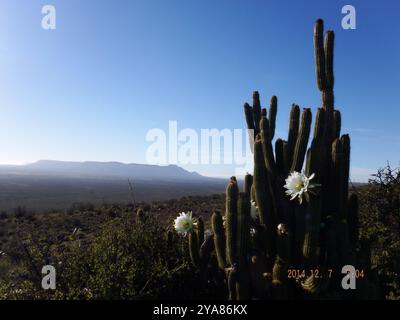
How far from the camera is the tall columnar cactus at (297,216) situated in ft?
16.9

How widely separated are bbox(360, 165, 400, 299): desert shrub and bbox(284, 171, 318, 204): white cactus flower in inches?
92.4

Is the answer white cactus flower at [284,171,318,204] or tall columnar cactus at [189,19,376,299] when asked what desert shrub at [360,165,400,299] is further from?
white cactus flower at [284,171,318,204]

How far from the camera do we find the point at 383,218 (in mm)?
8336

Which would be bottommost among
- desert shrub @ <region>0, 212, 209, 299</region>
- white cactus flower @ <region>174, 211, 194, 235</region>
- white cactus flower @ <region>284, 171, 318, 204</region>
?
desert shrub @ <region>0, 212, 209, 299</region>

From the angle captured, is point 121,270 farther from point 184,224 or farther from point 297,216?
point 297,216

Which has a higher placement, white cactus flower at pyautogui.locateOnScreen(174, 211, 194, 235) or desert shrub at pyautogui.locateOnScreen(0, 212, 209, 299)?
white cactus flower at pyautogui.locateOnScreen(174, 211, 194, 235)

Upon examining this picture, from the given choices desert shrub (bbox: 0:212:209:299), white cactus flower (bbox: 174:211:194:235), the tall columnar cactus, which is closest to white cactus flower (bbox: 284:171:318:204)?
the tall columnar cactus

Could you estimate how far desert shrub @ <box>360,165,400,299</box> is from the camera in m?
7.12

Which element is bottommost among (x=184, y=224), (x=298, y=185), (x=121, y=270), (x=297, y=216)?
(x=121, y=270)

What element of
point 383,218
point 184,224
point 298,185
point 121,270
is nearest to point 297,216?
point 298,185

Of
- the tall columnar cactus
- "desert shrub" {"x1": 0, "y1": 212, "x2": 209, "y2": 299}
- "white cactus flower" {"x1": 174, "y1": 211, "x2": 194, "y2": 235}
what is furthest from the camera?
"white cactus flower" {"x1": 174, "y1": 211, "x2": 194, "y2": 235}

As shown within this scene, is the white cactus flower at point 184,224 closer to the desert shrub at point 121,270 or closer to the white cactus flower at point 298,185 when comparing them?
the desert shrub at point 121,270

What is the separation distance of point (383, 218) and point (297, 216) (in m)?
3.77

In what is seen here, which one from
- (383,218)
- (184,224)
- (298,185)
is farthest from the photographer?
(383,218)
